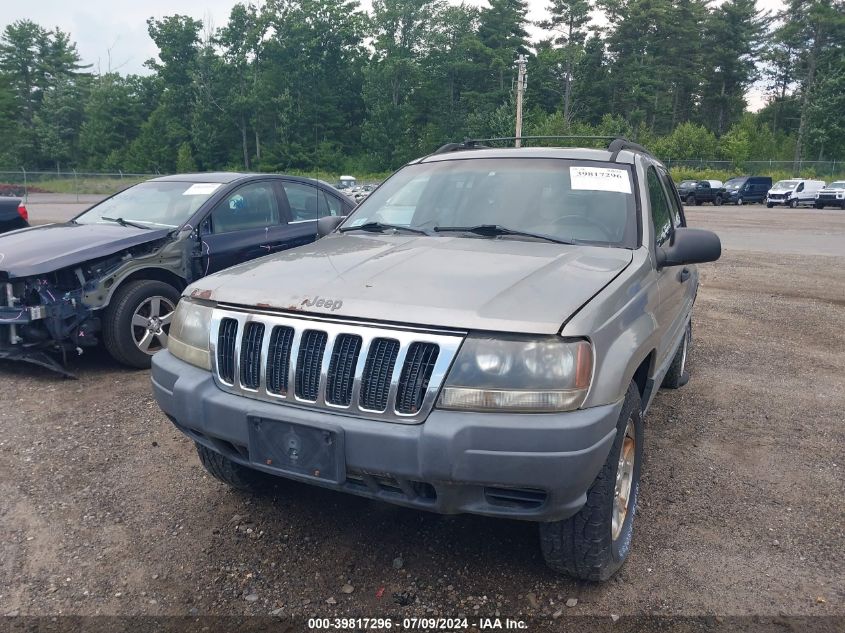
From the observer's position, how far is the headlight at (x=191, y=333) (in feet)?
8.88

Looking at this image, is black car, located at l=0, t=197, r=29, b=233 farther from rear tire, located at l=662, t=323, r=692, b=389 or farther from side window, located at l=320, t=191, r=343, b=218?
rear tire, located at l=662, t=323, r=692, b=389

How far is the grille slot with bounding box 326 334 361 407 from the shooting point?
2.32 meters

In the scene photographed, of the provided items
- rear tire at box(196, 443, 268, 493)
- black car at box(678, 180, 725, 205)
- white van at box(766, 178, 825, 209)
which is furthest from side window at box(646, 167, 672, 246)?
white van at box(766, 178, 825, 209)

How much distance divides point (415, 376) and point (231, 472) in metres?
1.40

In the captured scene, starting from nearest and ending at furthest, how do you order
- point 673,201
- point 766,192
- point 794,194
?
point 673,201 → point 794,194 → point 766,192

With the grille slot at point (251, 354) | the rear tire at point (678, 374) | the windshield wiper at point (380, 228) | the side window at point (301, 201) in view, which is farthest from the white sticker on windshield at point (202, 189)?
the rear tire at point (678, 374)

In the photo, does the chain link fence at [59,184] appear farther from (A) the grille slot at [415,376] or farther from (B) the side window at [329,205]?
(A) the grille slot at [415,376]

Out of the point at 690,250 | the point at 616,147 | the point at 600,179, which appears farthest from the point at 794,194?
the point at 690,250

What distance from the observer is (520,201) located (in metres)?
3.52

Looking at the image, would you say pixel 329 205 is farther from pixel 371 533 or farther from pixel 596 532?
pixel 596 532

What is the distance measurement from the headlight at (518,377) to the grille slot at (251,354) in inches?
30.4

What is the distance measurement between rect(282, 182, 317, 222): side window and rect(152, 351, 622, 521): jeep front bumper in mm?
4429

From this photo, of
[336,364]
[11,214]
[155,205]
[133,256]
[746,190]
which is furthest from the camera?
[746,190]

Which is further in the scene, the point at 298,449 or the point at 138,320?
the point at 138,320
